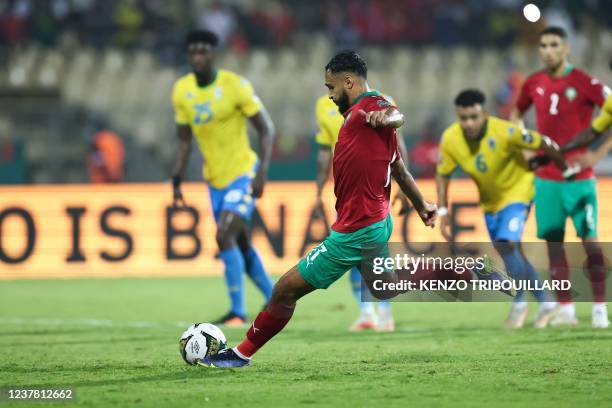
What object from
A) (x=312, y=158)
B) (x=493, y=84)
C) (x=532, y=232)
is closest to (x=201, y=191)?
(x=312, y=158)

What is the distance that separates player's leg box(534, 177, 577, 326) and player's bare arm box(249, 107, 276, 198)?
7.97ft

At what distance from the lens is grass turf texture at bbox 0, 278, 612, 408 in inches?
262

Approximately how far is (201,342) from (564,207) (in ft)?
14.0

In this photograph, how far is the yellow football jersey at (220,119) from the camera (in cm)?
1139

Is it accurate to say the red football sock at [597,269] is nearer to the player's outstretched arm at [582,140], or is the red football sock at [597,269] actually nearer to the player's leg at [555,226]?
the player's leg at [555,226]

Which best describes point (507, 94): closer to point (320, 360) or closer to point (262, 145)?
point (262, 145)

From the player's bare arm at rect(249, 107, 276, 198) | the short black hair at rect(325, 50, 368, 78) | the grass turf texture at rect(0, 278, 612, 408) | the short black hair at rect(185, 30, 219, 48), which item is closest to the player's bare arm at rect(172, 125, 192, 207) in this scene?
the player's bare arm at rect(249, 107, 276, 198)

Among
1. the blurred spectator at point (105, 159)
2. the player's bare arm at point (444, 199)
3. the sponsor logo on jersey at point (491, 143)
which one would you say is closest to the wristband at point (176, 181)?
the player's bare arm at point (444, 199)

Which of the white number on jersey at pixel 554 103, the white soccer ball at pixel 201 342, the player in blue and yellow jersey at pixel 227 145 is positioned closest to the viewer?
the white soccer ball at pixel 201 342

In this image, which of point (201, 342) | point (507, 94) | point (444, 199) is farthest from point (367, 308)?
point (507, 94)

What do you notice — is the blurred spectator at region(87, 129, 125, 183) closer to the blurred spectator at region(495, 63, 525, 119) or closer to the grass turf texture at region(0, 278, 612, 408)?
the blurred spectator at region(495, 63, 525, 119)

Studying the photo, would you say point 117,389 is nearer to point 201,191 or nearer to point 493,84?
point 201,191

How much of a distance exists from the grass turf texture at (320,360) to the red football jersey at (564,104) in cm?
163

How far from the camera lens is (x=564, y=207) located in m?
10.8
